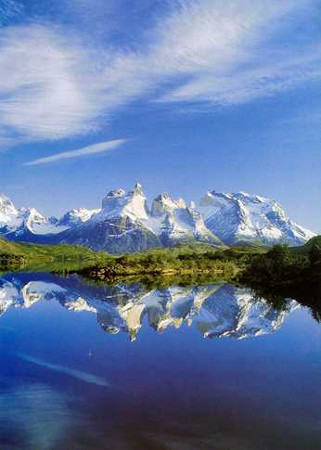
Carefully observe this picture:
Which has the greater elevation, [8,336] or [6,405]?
[8,336]

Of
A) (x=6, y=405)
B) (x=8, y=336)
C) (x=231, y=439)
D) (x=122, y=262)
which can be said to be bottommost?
(x=231, y=439)

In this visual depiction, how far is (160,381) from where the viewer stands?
32781 mm

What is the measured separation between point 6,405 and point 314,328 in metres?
41.6

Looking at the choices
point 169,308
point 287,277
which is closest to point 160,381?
point 169,308

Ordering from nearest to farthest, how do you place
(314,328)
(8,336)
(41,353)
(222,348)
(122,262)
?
1. (41,353)
2. (222,348)
3. (8,336)
4. (314,328)
5. (122,262)

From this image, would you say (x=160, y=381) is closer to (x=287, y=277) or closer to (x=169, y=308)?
(x=169, y=308)

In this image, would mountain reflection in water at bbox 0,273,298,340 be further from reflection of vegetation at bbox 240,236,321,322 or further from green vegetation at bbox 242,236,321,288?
green vegetation at bbox 242,236,321,288

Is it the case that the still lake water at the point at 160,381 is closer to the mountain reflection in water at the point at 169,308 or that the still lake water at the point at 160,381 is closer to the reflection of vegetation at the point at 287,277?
the mountain reflection in water at the point at 169,308

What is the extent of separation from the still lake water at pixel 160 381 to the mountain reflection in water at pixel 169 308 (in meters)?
0.47

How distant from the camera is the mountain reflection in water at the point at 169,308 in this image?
5822 centimetres

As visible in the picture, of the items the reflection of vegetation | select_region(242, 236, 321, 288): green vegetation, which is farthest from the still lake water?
select_region(242, 236, 321, 288): green vegetation

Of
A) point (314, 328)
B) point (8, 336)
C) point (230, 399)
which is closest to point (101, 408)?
point (230, 399)

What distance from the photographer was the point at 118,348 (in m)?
44.6

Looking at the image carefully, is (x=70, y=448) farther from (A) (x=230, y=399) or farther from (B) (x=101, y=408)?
(A) (x=230, y=399)
